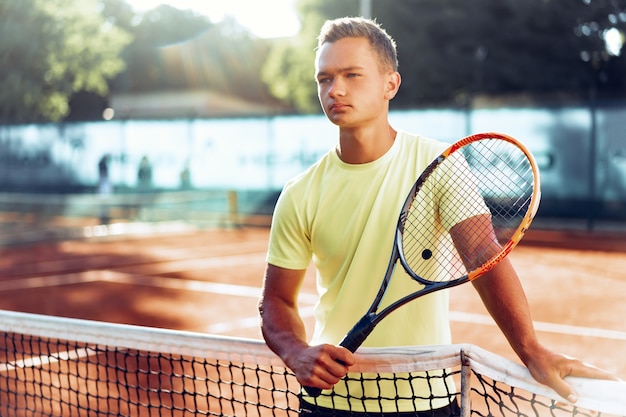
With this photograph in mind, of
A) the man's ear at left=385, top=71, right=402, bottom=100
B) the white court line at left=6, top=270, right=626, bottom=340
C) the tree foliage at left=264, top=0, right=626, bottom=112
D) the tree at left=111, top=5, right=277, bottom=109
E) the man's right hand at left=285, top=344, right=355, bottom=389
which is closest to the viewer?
the man's right hand at left=285, top=344, right=355, bottom=389

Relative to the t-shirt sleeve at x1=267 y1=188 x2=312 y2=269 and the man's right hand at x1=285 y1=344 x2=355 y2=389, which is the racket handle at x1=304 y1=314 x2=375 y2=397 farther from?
the t-shirt sleeve at x1=267 y1=188 x2=312 y2=269

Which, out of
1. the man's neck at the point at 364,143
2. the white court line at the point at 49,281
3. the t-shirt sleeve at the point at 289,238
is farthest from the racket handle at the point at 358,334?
the white court line at the point at 49,281

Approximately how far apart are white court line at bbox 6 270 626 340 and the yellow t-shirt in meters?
4.91

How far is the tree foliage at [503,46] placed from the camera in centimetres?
2316

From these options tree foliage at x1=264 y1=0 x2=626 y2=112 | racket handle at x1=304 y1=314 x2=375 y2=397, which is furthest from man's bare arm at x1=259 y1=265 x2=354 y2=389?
tree foliage at x1=264 y1=0 x2=626 y2=112

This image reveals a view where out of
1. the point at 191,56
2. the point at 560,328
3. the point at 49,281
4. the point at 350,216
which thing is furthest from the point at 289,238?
the point at 191,56

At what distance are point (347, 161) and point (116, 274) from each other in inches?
350

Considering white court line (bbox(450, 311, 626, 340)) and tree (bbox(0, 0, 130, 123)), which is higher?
tree (bbox(0, 0, 130, 123))

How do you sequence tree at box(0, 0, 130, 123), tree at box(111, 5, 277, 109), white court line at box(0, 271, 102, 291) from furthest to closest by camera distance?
1. tree at box(111, 5, 277, 109)
2. tree at box(0, 0, 130, 123)
3. white court line at box(0, 271, 102, 291)

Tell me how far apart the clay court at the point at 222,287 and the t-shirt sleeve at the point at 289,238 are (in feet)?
13.7

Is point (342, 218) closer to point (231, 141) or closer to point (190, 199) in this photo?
point (190, 199)

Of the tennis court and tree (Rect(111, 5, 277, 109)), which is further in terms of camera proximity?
tree (Rect(111, 5, 277, 109))

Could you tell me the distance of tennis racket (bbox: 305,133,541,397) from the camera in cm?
198

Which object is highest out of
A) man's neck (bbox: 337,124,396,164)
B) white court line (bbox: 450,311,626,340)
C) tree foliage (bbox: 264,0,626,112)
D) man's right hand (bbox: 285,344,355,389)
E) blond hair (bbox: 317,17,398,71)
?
tree foliage (bbox: 264,0,626,112)
